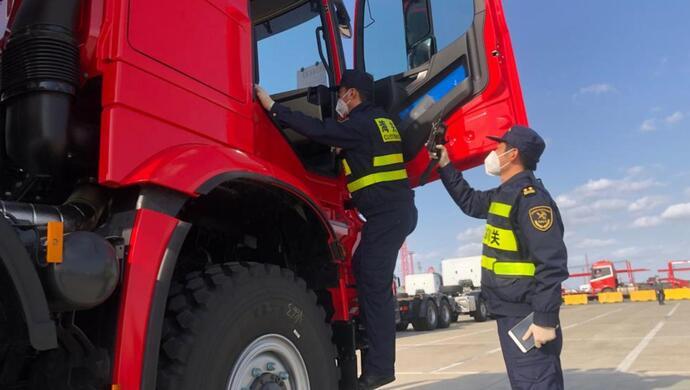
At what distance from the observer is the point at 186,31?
2471 mm

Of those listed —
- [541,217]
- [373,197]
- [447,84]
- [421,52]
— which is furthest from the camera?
[421,52]

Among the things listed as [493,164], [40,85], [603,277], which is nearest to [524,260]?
[493,164]

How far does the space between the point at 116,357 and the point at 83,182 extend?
737 mm

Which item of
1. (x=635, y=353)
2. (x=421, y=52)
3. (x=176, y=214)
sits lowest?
(x=635, y=353)

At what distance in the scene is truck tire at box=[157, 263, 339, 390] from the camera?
2.11 meters

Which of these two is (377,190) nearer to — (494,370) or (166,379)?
(166,379)

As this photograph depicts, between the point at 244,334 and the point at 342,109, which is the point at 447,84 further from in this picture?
the point at 244,334

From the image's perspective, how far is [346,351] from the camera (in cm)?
325

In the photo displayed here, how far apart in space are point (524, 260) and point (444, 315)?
18.5m

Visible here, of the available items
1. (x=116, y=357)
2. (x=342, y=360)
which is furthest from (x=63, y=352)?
(x=342, y=360)

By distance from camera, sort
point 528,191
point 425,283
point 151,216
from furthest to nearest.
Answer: point 425,283 < point 528,191 < point 151,216

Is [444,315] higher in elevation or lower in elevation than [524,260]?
lower

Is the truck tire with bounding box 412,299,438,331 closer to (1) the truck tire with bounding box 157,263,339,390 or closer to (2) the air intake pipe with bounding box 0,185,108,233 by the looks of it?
(1) the truck tire with bounding box 157,263,339,390

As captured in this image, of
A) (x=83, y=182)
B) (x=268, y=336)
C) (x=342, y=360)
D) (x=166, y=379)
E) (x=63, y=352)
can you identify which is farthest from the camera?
(x=342, y=360)
